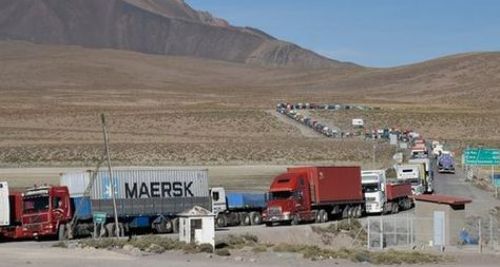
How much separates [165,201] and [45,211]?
745cm

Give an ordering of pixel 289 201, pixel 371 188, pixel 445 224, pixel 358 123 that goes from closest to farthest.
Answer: pixel 445 224, pixel 289 201, pixel 371 188, pixel 358 123

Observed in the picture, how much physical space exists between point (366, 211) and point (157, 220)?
15.6 metres

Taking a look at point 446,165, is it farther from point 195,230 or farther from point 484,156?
point 195,230

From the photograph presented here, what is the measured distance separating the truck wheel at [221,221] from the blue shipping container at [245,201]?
63cm

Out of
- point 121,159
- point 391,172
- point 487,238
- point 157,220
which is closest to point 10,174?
point 121,159

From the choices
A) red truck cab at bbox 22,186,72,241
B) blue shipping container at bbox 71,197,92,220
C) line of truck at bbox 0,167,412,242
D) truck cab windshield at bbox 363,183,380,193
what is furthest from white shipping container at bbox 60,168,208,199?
truck cab windshield at bbox 363,183,380,193

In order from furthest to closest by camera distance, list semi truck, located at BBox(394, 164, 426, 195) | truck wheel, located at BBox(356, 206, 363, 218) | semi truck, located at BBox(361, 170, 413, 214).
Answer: semi truck, located at BBox(394, 164, 426, 195) < semi truck, located at BBox(361, 170, 413, 214) < truck wheel, located at BBox(356, 206, 363, 218)

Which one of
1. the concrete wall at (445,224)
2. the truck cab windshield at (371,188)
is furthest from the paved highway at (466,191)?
the concrete wall at (445,224)

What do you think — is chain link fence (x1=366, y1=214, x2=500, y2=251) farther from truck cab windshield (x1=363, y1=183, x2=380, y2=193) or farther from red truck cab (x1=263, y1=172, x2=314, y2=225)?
truck cab windshield (x1=363, y1=183, x2=380, y2=193)

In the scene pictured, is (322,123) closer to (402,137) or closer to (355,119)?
(355,119)

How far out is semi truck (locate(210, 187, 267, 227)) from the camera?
5531cm

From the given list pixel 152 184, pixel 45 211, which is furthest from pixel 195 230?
pixel 152 184

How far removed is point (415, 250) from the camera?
135 feet

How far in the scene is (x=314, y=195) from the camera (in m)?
56.6
